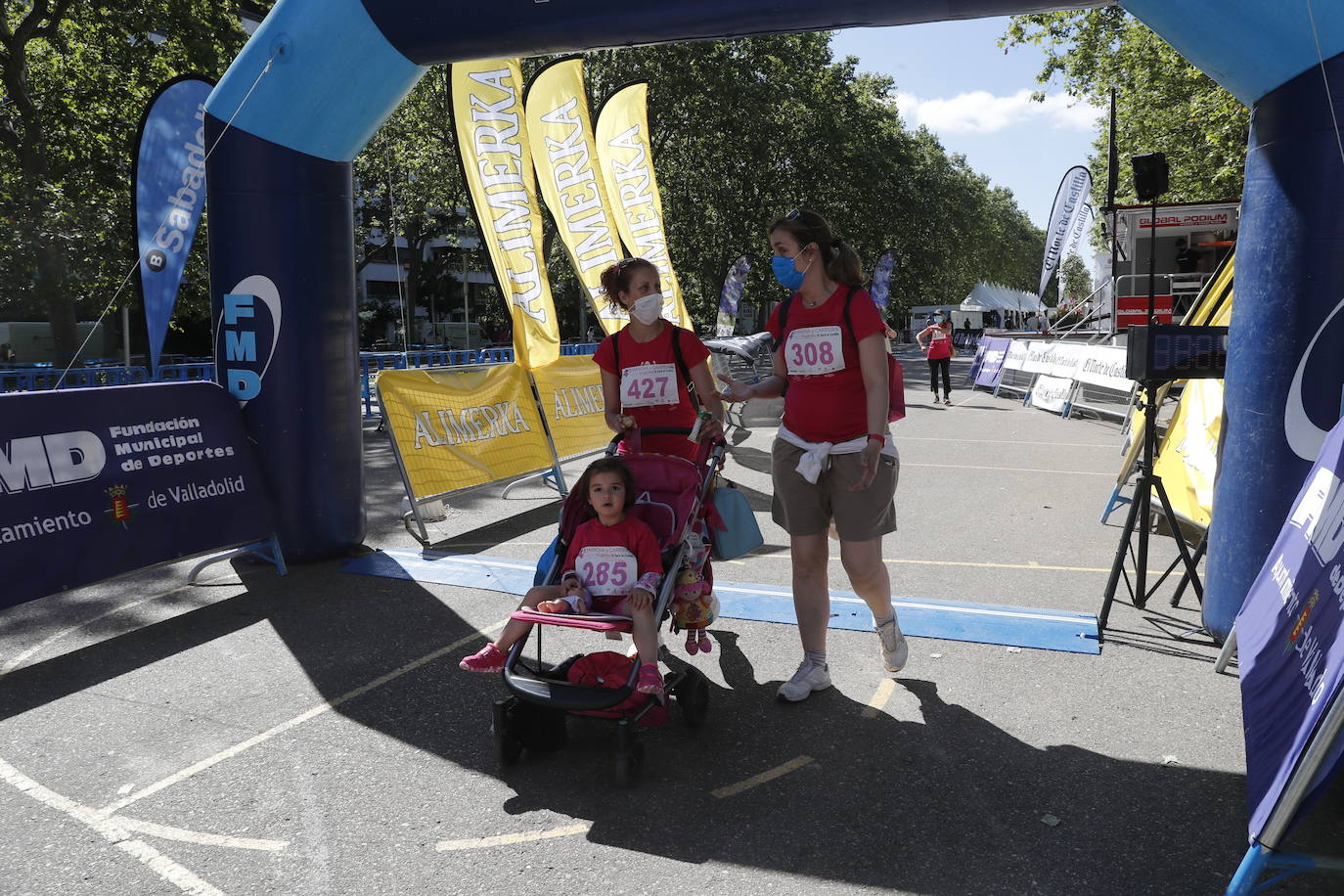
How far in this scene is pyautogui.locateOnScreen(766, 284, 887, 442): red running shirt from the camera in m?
4.05

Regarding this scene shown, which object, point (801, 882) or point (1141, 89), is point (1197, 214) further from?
point (801, 882)

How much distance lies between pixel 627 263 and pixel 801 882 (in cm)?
274

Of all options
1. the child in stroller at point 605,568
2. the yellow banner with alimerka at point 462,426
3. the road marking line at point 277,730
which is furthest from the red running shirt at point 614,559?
the yellow banner with alimerka at point 462,426

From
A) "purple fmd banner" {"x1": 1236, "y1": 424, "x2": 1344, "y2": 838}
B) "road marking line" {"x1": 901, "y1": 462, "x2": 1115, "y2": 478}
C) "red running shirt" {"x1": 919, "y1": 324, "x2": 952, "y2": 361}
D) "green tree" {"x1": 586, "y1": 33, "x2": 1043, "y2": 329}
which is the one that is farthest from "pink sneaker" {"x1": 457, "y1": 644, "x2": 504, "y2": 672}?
"green tree" {"x1": 586, "y1": 33, "x2": 1043, "y2": 329}

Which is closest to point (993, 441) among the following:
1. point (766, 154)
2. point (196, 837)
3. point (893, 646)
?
point (893, 646)

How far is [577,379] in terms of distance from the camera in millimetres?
10688

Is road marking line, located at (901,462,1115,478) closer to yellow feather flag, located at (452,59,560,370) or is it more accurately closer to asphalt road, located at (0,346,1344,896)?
yellow feather flag, located at (452,59,560,370)

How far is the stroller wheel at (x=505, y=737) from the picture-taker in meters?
3.71

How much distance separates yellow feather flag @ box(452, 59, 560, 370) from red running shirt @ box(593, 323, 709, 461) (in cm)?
499

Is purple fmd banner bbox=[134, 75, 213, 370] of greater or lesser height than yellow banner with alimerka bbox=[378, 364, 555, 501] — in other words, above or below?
above

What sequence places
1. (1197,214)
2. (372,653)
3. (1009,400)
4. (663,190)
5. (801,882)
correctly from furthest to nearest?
1. (663,190)
2. (1009,400)
3. (1197,214)
4. (372,653)
5. (801,882)

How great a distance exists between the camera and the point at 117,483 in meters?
5.66

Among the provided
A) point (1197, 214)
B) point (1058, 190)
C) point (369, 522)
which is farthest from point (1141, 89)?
point (369, 522)

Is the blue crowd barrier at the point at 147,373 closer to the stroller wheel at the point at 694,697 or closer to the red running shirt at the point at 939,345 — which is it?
the stroller wheel at the point at 694,697
